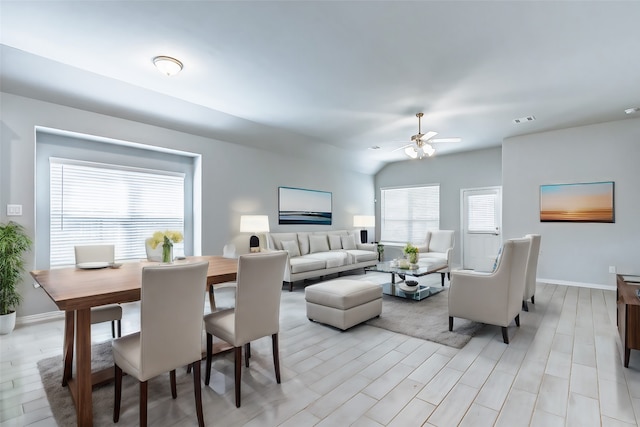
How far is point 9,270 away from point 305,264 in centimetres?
365

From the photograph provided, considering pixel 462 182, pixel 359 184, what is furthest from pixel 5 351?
pixel 462 182

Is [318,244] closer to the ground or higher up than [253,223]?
closer to the ground

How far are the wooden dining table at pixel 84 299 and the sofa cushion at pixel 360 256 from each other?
4.12m

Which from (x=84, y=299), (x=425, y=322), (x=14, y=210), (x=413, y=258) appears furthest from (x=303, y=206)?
(x=84, y=299)

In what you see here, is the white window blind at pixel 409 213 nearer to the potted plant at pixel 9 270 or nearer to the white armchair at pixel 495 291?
the white armchair at pixel 495 291

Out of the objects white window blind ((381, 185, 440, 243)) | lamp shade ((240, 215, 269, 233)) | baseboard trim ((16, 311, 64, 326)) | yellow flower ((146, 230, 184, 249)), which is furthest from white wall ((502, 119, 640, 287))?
baseboard trim ((16, 311, 64, 326))

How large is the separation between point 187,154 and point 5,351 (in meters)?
3.25

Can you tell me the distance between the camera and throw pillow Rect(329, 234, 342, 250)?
6.81 metres

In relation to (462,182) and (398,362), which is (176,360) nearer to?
(398,362)

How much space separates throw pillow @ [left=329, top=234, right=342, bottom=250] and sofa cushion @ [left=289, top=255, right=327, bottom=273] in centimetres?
122

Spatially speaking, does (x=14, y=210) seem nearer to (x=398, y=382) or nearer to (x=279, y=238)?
(x=279, y=238)

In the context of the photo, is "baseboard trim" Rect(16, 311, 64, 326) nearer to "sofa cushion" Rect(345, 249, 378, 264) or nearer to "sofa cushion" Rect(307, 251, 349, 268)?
"sofa cushion" Rect(307, 251, 349, 268)

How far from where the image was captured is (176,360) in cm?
174

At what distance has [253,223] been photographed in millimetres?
5324
